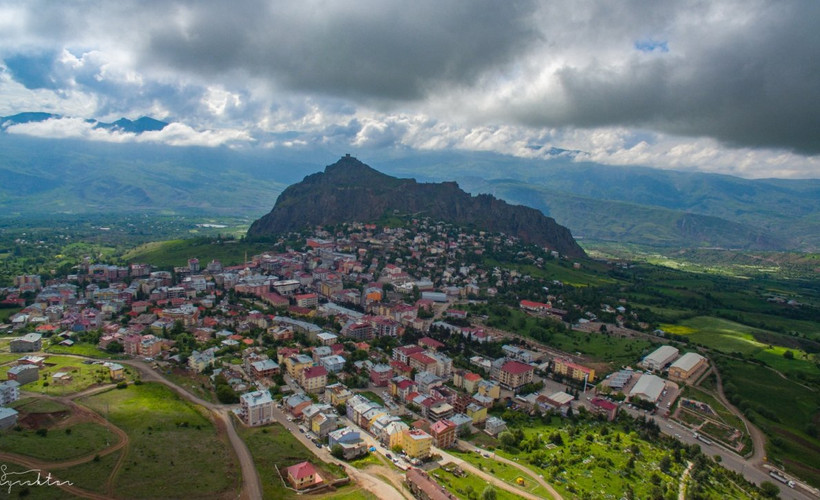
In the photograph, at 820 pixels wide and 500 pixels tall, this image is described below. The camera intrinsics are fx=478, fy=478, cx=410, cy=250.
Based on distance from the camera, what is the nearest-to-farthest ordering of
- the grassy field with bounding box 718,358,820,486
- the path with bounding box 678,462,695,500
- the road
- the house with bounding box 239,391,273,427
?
the road, the path with bounding box 678,462,695,500, the house with bounding box 239,391,273,427, the grassy field with bounding box 718,358,820,486

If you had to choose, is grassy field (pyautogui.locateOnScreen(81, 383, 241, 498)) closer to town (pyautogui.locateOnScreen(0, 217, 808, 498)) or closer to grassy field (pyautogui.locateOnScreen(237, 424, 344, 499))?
grassy field (pyautogui.locateOnScreen(237, 424, 344, 499))

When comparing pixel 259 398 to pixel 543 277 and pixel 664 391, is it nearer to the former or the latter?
pixel 664 391

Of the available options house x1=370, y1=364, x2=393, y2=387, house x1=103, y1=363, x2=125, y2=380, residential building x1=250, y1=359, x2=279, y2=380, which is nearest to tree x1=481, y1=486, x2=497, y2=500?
house x1=370, y1=364, x2=393, y2=387

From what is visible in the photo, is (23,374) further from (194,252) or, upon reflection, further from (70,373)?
(194,252)

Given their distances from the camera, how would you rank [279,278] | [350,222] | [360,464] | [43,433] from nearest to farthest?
[43,433], [360,464], [279,278], [350,222]

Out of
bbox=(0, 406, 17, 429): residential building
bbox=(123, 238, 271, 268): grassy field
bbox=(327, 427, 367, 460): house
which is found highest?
bbox=(123, 238, 271, 268): grassy field

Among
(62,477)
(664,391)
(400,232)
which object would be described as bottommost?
(664,391)

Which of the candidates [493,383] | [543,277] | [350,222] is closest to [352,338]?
[493,383]
